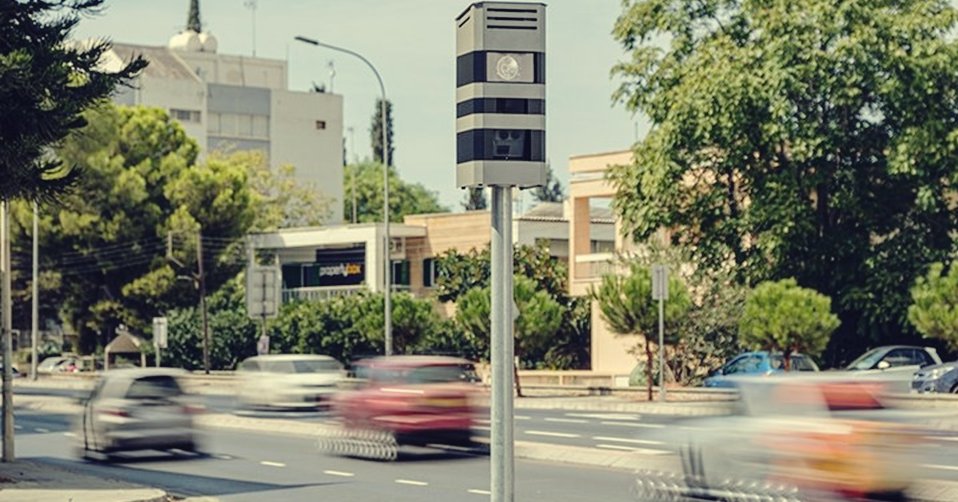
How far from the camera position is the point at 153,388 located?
26.2 m

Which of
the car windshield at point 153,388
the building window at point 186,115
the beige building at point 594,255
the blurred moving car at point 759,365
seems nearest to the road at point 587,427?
the car windshield at point 153,388

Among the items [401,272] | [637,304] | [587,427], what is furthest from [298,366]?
[401,272]

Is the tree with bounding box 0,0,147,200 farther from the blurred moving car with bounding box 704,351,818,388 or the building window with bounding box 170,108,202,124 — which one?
the building window with bounding box 170,108,202,124

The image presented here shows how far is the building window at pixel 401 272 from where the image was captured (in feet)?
269

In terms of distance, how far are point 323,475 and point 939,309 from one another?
2149 cm

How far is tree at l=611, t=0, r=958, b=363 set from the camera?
4334cm

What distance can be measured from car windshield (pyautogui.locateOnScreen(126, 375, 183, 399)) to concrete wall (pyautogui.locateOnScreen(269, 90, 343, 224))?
105692 mm

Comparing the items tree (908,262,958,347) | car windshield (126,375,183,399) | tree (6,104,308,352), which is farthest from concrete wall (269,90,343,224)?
car windshield (126,375,183,399)

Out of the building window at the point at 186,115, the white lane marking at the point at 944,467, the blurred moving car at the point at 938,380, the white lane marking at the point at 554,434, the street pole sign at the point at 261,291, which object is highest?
the building window at the point at 186,115

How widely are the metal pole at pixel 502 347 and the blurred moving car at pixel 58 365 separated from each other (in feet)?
249

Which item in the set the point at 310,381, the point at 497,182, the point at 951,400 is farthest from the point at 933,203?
the point at 497,182

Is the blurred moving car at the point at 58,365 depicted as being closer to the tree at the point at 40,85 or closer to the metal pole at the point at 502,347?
the tree at the point at 40,85

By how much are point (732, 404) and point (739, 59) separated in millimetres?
28326

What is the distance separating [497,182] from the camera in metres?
9.05
